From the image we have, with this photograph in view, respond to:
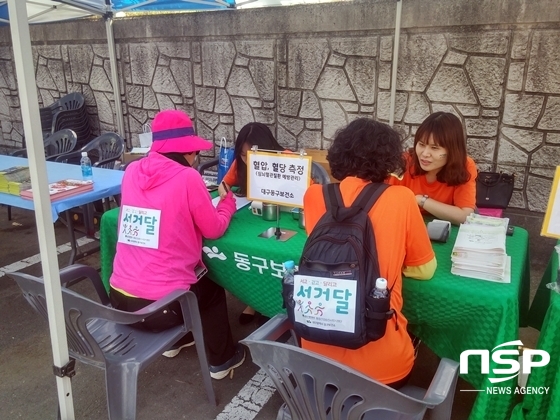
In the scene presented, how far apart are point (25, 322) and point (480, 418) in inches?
106

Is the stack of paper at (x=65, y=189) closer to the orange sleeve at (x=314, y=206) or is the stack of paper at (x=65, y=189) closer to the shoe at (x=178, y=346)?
the shoe at (x=178, y=346)

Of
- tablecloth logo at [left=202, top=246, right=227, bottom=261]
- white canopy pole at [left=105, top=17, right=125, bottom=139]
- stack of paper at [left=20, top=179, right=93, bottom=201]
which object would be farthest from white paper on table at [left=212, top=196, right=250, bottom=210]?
white canopy pole at [left=105, top=17, right=125, bottom=139]

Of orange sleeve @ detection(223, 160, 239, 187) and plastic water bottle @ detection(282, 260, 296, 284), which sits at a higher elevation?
orange sleeve @ detection(223, 160, 239, 187)

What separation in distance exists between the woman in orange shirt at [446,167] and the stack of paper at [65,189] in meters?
2.08

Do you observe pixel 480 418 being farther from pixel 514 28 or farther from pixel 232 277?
pixel 514 28

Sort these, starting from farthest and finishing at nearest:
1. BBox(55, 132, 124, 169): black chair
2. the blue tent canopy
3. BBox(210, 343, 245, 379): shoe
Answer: BBox(55, 132, 124, 169): black chair < the blue tent canopy < BBox(210, 343, 245, 379): shoe

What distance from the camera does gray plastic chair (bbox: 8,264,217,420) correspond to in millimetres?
1589

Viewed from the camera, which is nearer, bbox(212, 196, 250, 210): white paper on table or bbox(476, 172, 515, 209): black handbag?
bbox(212, 196, 250, 210): white paper on table

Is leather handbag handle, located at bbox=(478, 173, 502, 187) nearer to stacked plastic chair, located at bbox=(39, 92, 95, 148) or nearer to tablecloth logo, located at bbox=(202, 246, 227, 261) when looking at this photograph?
tablecloth logo, located at bbox=(202, 246, 227, 261)

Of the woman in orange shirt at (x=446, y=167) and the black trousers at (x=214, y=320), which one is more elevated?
the woman in orange shirt at (x=446, y=167)

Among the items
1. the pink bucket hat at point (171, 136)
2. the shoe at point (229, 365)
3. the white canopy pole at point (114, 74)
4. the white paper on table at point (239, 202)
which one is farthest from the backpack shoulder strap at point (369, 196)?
the white canopy pole at point (114, 74)

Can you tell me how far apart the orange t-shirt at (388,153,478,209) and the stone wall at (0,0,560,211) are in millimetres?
878

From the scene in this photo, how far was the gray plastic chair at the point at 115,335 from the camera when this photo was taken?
1.59 metres

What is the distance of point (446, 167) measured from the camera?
2.27 meters
